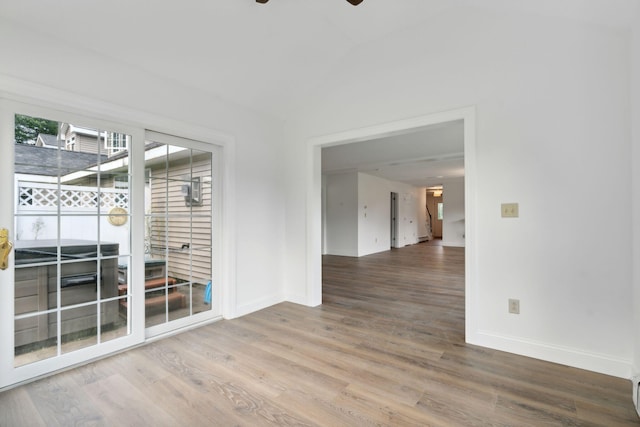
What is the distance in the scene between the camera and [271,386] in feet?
6.73

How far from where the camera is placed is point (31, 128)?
215 centimetres

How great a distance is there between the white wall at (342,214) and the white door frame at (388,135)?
180 inches

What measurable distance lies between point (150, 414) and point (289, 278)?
2397 millimetres

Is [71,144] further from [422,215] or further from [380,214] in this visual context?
[422,215]

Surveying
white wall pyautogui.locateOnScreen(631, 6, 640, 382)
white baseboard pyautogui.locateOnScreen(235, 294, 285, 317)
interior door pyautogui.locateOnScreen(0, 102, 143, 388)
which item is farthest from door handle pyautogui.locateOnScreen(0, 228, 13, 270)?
white wall pyautogui.locateOnScreen(631, 6, 640, 382)

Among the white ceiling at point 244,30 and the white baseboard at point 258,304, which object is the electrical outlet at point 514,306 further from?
the white baseboard at point 258,304

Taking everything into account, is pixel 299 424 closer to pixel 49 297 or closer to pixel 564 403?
pixel 564 403

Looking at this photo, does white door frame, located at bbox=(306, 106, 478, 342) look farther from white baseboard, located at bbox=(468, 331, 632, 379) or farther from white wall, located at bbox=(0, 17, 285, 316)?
white wall, located at bbox=(0, 17, 285, 316)

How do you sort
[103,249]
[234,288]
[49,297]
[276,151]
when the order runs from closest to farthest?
[49,297]
[103,249]
[234,288]
[276,151]

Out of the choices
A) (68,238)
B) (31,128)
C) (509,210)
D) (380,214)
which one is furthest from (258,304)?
(380,214)

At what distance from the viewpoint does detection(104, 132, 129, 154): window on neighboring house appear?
2549 millimetres

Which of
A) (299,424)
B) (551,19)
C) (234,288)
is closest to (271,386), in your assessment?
(299,424)

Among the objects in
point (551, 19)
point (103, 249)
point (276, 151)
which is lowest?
point (103, 249)

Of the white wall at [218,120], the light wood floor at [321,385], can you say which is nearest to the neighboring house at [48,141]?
the white wall at [218,120]
